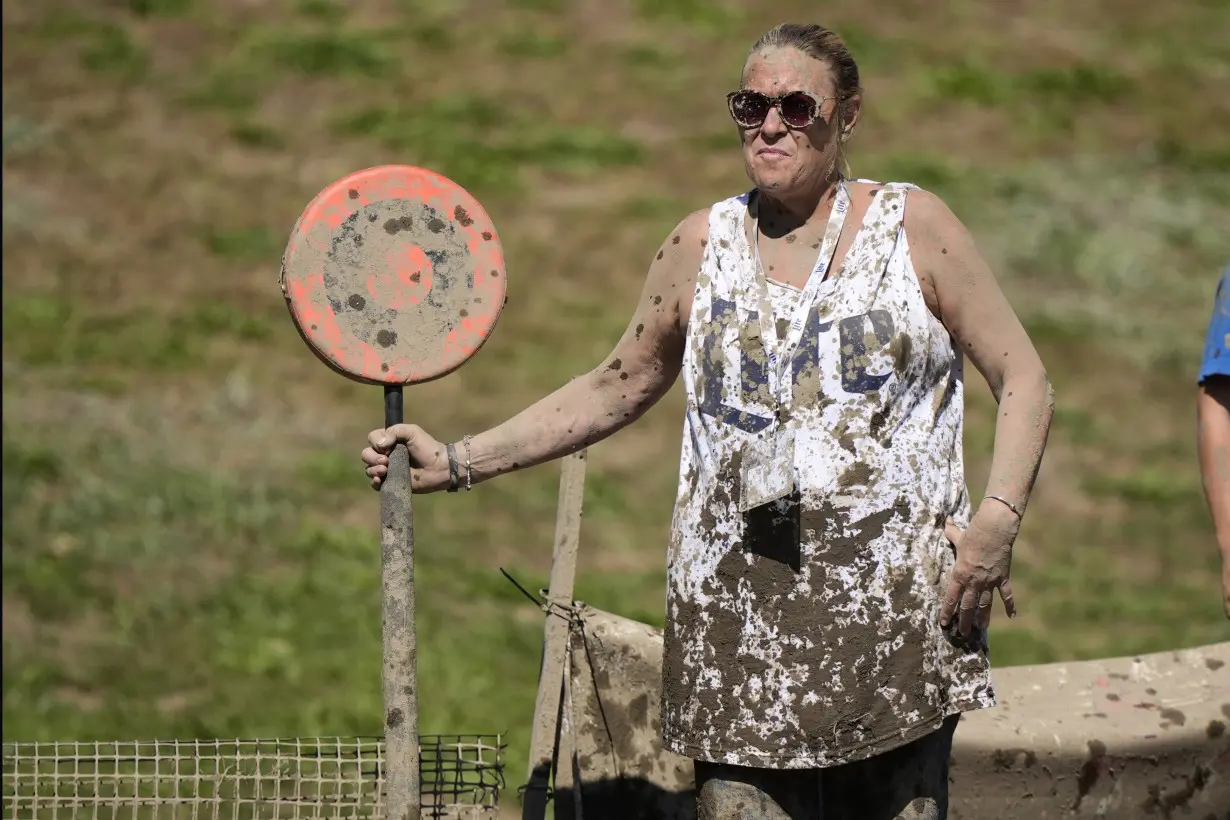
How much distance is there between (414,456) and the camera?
11.5ft

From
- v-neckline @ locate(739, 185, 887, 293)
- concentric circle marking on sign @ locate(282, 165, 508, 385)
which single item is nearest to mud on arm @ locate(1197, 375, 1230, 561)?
v-neckline @ locate(739, 185, 887, 293)

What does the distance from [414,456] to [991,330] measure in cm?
110

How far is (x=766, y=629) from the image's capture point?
3.24m

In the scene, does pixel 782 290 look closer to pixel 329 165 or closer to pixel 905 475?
pixel 905 475

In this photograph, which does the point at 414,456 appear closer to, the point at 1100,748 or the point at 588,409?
the point at 588,409

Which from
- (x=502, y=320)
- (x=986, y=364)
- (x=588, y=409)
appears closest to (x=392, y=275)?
(x=588, y=409)

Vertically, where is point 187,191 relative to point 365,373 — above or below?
above

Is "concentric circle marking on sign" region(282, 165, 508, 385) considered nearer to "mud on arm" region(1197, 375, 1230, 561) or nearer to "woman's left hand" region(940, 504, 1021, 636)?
"woman's left hand" region(940, 504, 1021, 636)

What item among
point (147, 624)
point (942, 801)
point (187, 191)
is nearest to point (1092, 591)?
point (147, 624)

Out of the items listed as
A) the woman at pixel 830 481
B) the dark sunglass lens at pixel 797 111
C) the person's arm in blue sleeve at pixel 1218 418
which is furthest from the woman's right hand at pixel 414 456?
the person's arm in blue sleeve at pixel 1218 418

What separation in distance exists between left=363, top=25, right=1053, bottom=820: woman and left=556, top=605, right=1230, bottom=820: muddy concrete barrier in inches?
35.6

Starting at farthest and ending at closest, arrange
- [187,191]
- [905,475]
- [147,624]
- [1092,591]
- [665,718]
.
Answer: [187,191] → [1092,591] → [147,624] → [665,718] → [905,475]

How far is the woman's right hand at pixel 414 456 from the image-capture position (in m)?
3.44

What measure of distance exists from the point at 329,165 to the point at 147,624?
457 cm
